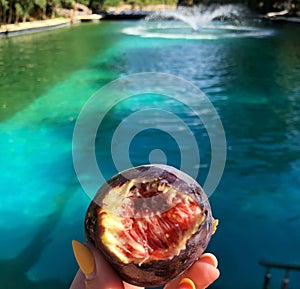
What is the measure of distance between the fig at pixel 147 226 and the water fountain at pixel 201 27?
76.8 ft

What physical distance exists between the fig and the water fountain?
922 inches

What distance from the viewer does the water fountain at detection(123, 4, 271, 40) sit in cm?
2611

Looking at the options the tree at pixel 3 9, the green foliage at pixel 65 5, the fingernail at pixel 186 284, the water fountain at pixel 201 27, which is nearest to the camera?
the fingernail at pixel 186 284

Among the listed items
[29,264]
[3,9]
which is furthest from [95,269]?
[3,9]

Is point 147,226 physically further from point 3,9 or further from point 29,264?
point 3,9

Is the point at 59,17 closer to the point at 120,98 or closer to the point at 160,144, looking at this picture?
the point at 120,98

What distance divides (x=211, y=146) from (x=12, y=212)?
3887 millimetres

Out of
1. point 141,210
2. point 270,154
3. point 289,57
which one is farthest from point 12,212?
point 289,57

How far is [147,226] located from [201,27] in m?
31.1

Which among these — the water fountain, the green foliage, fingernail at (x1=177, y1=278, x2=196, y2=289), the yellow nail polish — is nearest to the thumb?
the yellow nail polish

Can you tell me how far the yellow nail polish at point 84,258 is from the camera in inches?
50.9

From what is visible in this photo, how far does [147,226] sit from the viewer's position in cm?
130

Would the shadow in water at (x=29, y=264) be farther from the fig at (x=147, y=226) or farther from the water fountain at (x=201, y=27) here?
the water fountain at (x=201, y=27)

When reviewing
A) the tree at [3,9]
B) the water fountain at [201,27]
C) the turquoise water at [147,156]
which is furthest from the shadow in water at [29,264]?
the tree at [3,9]
